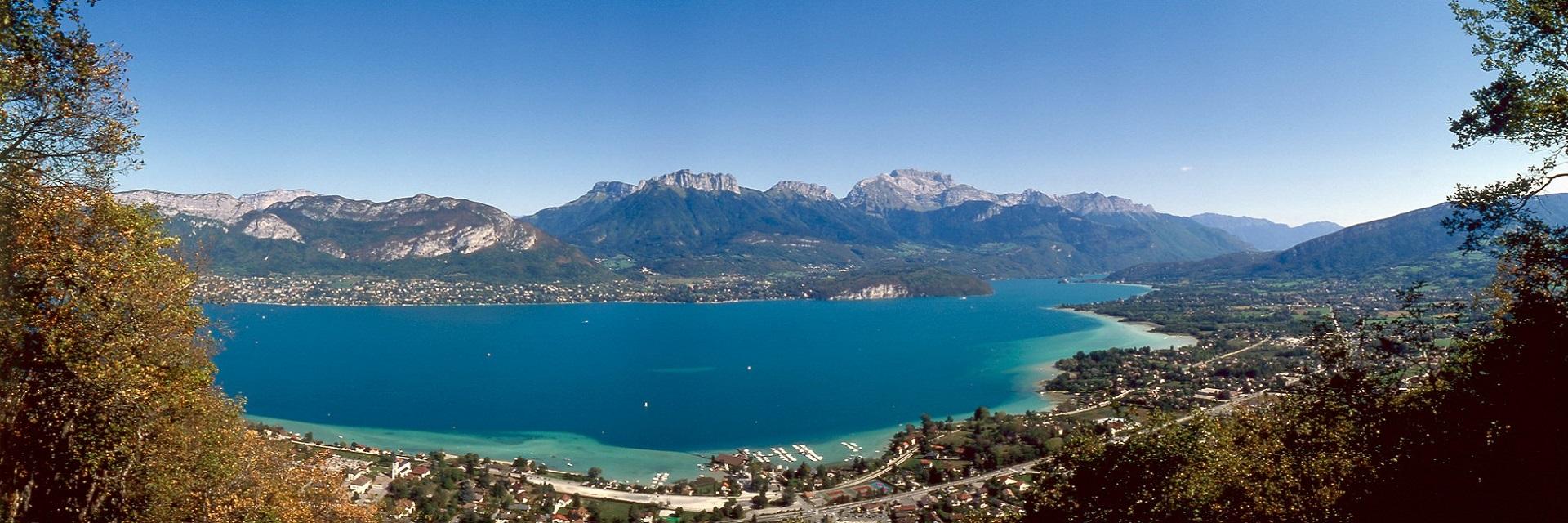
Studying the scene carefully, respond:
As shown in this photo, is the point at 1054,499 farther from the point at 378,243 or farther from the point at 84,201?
the point at 378,243

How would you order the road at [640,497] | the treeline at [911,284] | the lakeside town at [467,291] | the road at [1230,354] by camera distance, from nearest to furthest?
the road at [640,497]
the road at [1230,354]
the lakeside town at [467,291]
the treeline at [911,284]

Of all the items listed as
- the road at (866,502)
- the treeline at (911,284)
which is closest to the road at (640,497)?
the road at (866,502)

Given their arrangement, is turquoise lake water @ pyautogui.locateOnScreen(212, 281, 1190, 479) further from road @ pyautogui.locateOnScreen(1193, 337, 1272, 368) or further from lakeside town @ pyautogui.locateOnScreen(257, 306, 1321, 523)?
road @ pyautogui.locateOnScreen(1193, 337, 1272, 368)

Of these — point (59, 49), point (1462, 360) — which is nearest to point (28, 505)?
point (59, 49)

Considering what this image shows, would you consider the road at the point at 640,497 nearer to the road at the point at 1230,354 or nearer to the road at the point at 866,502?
the road at the point at 866,502

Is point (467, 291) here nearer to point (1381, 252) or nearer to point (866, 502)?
point (866, 502)

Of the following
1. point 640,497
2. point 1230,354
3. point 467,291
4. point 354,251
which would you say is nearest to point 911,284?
point 467,291
